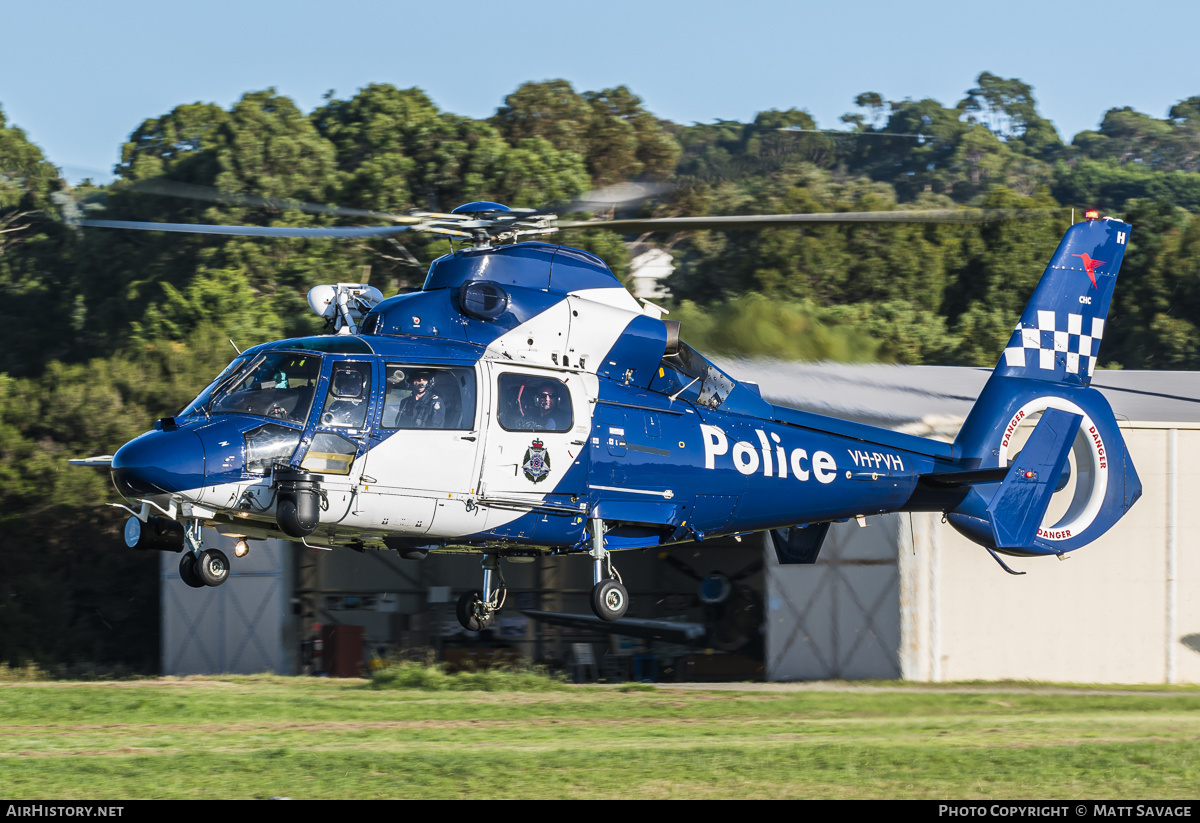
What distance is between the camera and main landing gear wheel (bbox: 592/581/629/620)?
37.4 ft

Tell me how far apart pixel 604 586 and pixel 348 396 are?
281 centimetres

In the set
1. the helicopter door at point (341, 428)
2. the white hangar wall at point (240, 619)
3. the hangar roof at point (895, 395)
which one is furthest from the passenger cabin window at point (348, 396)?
the white hangar wall at point (240, 619)

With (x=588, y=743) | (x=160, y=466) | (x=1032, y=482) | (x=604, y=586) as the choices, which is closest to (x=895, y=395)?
(x=1032, y=482)

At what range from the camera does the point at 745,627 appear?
24.5 metres

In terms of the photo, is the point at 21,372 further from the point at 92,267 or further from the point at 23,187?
the point at 23,187

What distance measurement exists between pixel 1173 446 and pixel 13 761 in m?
16.6

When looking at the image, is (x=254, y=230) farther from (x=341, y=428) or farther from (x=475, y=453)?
(x=475, y=453)

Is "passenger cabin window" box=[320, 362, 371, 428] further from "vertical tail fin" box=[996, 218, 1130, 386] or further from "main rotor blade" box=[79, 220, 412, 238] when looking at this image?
"vertical tail fin" box=[996, 218, 1130, 386]

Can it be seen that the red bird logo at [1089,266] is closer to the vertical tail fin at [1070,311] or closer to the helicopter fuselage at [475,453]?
the vertical tail fin at [1070,311]

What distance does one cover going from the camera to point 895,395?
21.0 m

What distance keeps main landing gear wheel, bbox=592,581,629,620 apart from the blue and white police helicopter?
2 centimetres

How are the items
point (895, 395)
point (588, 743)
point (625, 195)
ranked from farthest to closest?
point (895, 395) < point (588, 743) < point (625, 195)

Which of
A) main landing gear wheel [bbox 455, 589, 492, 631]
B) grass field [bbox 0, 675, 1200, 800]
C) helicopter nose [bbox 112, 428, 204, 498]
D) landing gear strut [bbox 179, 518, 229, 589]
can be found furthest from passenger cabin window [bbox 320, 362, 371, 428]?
grass field [bbox 0, 675, 1200, 800]

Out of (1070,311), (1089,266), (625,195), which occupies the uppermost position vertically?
(1089,266)
